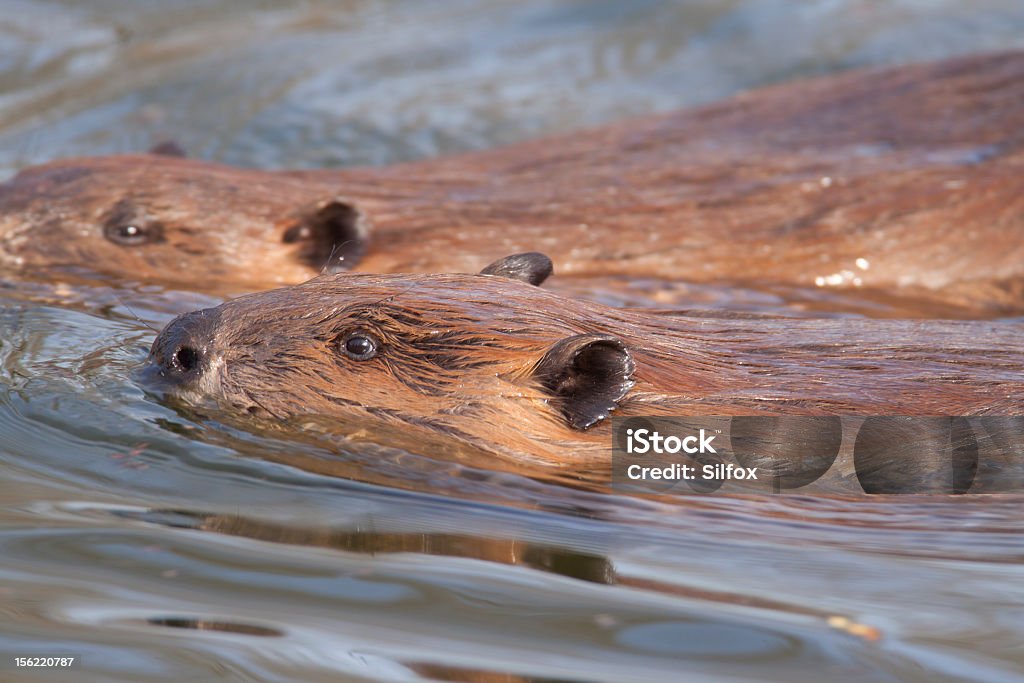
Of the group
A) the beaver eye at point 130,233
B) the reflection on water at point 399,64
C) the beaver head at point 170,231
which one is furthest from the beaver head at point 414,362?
the reflection on water at point 399,64

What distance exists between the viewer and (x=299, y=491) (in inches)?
109

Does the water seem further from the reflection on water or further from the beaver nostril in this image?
the reflection on water

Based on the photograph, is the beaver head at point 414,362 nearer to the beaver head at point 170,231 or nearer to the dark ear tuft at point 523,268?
the dark ear tuft at point 523,268

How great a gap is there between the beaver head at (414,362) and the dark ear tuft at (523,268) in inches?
10.0

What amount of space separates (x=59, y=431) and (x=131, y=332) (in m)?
0.79

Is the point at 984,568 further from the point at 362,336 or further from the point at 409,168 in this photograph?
the point at 409,168

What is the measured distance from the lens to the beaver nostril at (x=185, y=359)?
3.24 metres

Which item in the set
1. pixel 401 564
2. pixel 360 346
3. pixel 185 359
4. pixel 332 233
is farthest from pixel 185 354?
pixel 332 233

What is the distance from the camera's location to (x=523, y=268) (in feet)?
11.8

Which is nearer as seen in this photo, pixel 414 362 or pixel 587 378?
pixel 587 378

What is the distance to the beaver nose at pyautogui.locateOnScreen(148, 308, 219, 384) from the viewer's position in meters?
3.24

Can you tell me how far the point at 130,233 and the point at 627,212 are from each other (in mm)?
1743

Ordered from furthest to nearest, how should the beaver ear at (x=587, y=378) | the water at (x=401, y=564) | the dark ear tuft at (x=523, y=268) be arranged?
the dark ear tuft at (x=523, y=268)
the beaver ear at (x=587, y=378)
the water at (x=401, y=564)

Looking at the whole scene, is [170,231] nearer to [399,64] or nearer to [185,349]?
[185,349]
